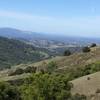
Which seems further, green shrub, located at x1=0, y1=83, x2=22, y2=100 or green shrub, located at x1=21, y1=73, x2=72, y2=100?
green shrub, located at x1=0, y1=83, x2=22, y2=100

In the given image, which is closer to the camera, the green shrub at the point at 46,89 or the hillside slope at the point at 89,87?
the green shrub at the point at 46,89

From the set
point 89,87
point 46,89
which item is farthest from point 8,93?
point 89,87

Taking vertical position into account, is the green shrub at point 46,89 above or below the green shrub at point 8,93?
above

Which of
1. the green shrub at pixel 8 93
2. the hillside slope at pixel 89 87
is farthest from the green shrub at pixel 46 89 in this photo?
the green shrub at pixel 8 93

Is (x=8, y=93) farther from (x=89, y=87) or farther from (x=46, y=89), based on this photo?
(x=89, y=87)

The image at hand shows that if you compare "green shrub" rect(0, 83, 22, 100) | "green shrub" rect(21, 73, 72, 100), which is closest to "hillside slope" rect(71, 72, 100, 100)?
"green shrub" rect(21, 73, 72, 100)

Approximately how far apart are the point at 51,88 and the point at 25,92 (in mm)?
3413

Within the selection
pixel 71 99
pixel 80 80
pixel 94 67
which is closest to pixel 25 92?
pixel 71 99

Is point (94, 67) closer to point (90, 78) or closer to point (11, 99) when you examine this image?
point (90, 78)

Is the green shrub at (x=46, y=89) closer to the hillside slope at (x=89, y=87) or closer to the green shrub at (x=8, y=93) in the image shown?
the hillside slope at (x=89, y=87)

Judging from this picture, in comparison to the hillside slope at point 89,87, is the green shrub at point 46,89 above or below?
above

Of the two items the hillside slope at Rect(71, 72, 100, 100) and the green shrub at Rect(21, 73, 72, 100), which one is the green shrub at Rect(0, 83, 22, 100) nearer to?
the hillside slope at Rect(71, 72, 100, 100)

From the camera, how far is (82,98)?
4188 centimetres

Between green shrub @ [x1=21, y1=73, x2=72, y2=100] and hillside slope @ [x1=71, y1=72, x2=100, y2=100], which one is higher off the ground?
green shrub @ [x1=21, y1=73, x2=72, y2=100]
